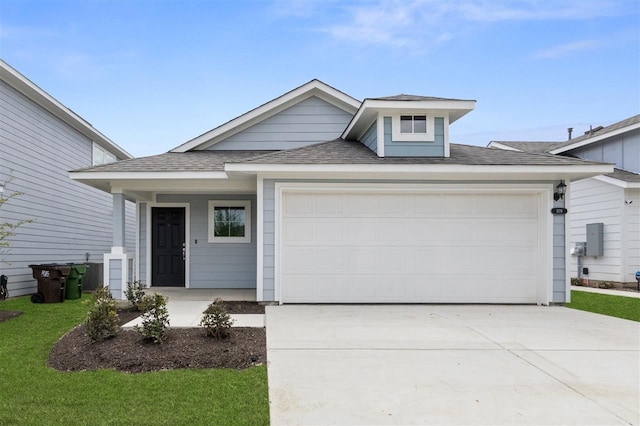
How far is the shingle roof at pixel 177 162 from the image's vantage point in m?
8.23

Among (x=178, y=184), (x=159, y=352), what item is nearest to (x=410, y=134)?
(x=178, y=184)

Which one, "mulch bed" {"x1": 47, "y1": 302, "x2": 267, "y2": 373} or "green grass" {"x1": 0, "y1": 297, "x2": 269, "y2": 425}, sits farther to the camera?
"mulch bed" {"x1": 47, "y1": 302, "x2": 267, "y2": 373}

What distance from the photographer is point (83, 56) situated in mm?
14469

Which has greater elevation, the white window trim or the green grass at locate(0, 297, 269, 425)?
the white window trim

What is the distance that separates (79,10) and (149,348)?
1045cm

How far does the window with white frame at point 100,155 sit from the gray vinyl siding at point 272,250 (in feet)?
28.4

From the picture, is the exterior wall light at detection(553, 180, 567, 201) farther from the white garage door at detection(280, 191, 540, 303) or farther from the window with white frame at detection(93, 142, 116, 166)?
the window with white frame at detection(93, 142, 116, 166)

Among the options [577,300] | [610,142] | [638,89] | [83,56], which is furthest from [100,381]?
[610,142]

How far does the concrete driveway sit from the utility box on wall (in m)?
6.09

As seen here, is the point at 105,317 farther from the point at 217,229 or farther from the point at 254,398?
the point at 217,229

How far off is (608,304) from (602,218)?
4510 mm

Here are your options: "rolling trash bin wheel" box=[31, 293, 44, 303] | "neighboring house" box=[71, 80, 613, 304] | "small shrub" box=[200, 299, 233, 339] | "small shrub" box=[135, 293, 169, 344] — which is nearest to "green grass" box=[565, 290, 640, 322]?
"neighboring house" box=[71, 80, 613, 304]

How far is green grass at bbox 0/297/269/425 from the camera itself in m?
3.03

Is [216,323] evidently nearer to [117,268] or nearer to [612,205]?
[117,268]
